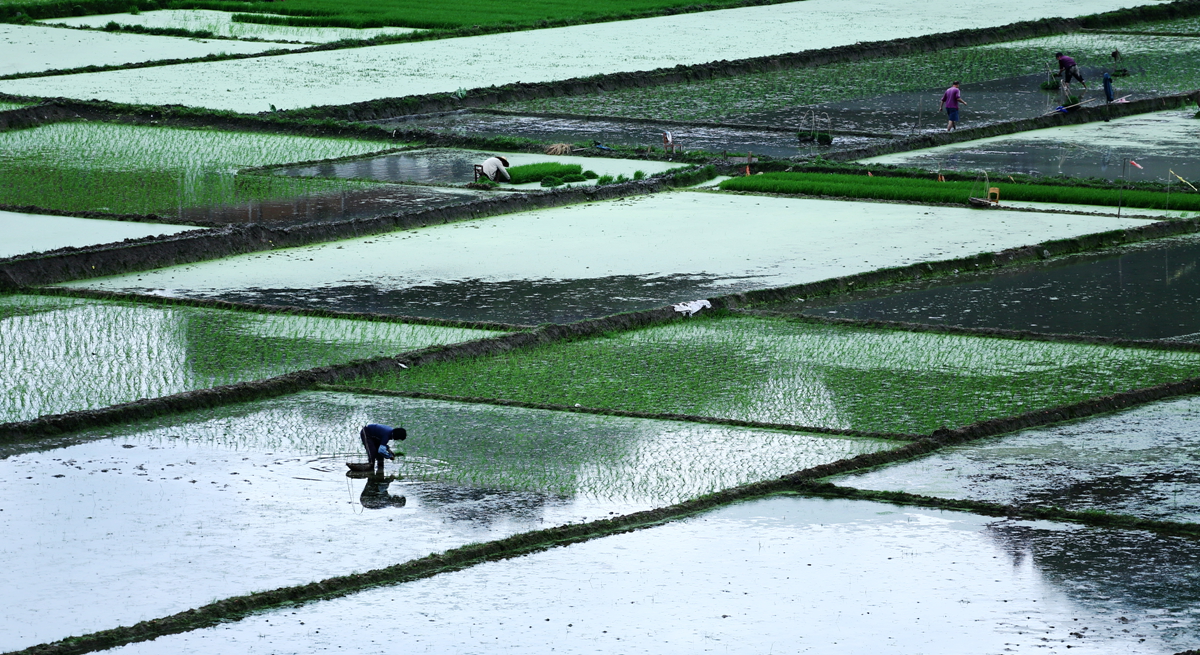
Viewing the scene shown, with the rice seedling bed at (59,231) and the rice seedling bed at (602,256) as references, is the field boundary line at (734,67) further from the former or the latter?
the rice seedling bed at (602,256)

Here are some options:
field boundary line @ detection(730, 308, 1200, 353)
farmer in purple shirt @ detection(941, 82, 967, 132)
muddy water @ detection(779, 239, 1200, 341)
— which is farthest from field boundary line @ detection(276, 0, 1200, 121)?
field boundary line @ detection(730, 308, 1200, 353)

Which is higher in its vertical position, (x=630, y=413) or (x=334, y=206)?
(x=334, y=206)

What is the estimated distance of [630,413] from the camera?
979cm

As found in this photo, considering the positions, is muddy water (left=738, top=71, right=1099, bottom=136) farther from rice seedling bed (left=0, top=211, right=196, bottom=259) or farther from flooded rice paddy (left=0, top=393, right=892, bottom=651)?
flooded rice paddy (left=0, top=393, right=892, bottom=651)

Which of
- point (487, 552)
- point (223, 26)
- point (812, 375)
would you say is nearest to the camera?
point (487, 552)

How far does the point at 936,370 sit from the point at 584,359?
6.63ft

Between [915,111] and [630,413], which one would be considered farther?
[915,111]

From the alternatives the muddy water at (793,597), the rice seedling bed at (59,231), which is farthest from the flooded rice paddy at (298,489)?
the rice seedling bed at (59,231)

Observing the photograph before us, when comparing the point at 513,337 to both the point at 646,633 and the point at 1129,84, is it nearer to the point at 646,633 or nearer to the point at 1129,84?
the point at 646,633

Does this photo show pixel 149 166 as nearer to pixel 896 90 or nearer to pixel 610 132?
pixel 610 132

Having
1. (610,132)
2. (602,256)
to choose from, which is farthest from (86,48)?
(602,256)

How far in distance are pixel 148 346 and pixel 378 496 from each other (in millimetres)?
3465

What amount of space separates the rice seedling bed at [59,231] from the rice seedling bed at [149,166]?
49 centimetres

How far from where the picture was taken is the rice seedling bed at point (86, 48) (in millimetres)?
26656
